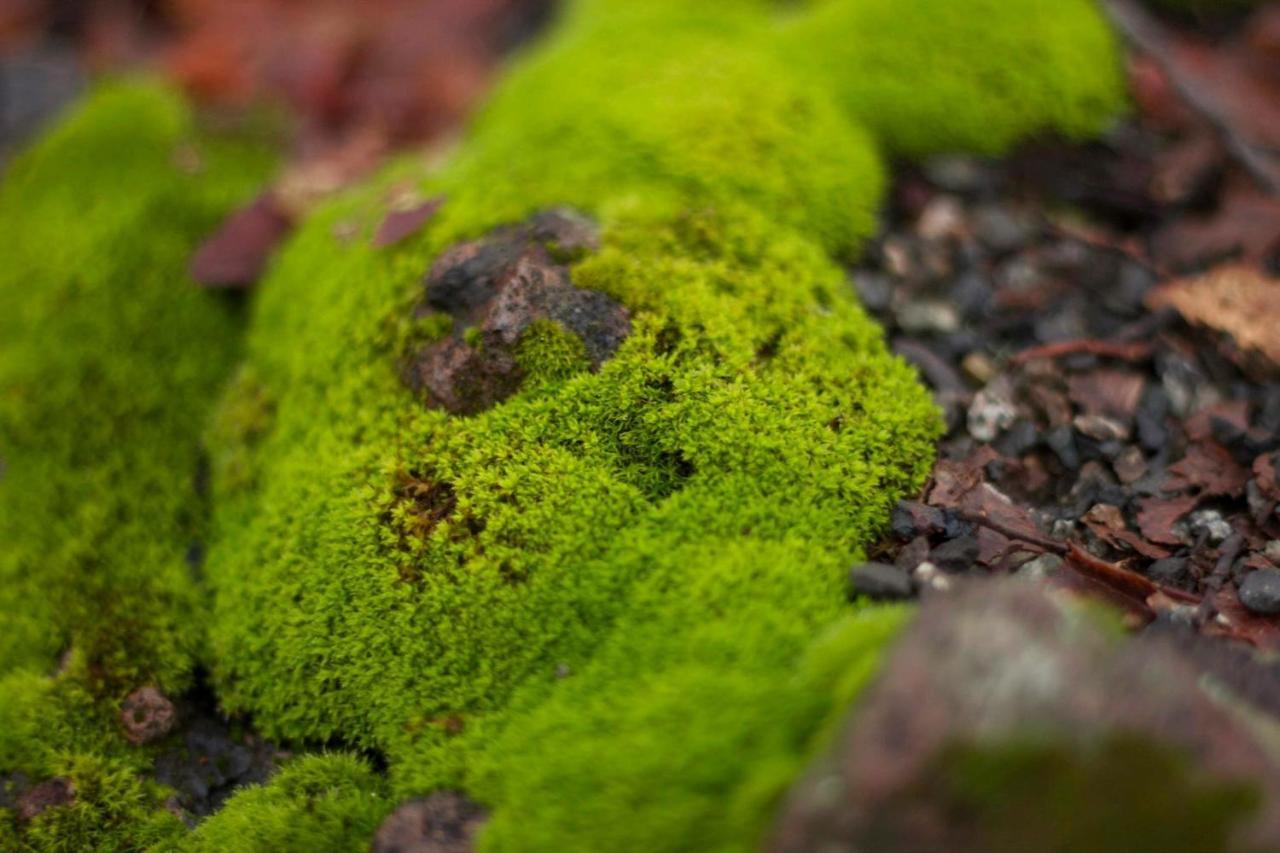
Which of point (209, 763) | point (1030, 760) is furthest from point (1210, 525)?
point (209, 763)

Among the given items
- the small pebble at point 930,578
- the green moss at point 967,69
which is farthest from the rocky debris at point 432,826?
the green moss at point 967,69

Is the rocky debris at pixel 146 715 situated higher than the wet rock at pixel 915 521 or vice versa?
the wet rock at pixel 915 521

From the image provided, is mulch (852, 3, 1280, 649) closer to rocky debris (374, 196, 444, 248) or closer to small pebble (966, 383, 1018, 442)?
small pebble (966, 383, 1018, 442)

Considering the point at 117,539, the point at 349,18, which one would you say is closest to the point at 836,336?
the point at 117,539

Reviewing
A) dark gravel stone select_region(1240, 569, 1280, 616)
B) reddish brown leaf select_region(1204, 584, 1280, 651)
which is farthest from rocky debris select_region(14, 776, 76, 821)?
dark gravel stone select_region(1240, 569, 1280, 616)

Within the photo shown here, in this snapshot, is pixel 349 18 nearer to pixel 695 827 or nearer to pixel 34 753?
pixel 34 753

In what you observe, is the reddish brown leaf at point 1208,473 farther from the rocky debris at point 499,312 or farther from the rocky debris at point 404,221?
the rocky debris at point 404,221
